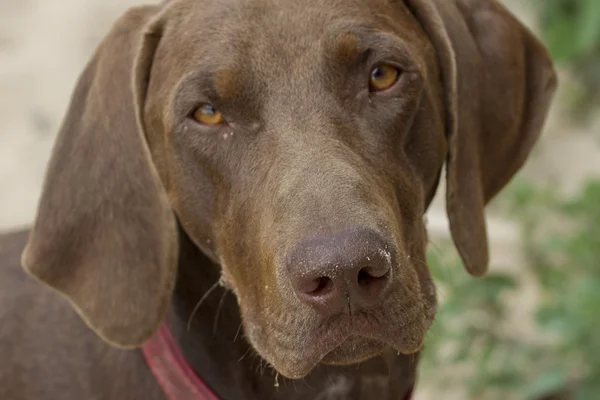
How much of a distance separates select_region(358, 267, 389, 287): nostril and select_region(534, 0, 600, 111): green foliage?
4.13 metres

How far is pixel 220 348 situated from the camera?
3.32 metres

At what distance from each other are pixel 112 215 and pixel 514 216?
288cm

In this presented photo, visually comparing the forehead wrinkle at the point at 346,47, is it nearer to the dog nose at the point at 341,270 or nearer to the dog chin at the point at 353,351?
the dog nose at the point at 341,270

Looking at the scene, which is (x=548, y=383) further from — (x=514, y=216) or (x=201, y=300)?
(x=201, y=300)

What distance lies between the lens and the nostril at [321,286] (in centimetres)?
260

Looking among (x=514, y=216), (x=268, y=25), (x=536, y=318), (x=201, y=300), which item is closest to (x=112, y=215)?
(x=201, y=300)

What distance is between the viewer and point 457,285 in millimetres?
4836

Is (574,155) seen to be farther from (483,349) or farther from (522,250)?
(483,349)

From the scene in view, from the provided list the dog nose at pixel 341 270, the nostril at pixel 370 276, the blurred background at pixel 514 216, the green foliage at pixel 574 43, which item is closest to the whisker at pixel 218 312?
the dog nose at pixel 341 270

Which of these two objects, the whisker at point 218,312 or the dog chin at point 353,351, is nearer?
the dog chin at point 353,351

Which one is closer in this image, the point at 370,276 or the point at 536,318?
the point at 370,276

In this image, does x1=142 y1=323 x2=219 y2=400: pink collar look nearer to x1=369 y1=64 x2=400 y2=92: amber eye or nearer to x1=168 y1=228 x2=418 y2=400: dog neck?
x1=168 y1=228 x2=418 y2=400: dog neck

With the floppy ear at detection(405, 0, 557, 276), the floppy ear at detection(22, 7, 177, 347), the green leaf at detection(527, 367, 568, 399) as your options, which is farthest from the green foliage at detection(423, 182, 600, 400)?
the floppy ear at detection(22, 7, 177, 347)

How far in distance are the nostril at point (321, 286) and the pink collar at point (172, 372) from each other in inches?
30.7
